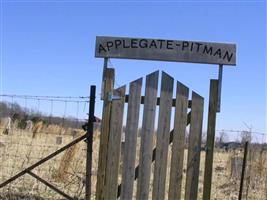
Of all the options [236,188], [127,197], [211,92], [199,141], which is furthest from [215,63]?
[236,188]

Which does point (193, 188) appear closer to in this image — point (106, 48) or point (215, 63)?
point (215, 63)

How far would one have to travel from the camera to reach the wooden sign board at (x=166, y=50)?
832 cm

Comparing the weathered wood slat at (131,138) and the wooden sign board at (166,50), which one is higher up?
the wooden sign board at (166,50)

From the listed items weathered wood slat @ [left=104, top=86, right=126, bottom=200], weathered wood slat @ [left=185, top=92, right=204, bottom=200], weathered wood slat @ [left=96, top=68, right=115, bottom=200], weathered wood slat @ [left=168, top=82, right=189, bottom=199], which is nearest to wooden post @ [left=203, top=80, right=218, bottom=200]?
weathered wood slat @ [left=185, top=92, right=204, bottom=200]

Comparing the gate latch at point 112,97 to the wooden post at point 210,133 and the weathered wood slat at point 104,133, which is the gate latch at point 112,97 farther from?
the wooden post at point 210,133

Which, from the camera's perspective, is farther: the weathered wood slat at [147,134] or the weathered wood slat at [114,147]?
the weathered wood slat at [114,147]

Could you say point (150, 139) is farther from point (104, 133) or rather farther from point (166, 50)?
point (166, 50)

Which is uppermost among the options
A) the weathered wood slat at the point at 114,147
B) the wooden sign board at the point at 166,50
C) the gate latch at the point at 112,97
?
the wooden sign board at the point at 166,50

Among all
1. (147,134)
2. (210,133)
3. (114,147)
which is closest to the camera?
(210,133)

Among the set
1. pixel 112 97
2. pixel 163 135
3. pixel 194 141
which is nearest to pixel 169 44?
pixel 112 97

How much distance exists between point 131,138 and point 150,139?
281mm

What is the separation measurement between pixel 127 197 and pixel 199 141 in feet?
4.40

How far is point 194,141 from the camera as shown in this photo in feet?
27.3

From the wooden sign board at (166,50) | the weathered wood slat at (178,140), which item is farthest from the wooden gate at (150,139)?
the wooden sign board at (166,50)
